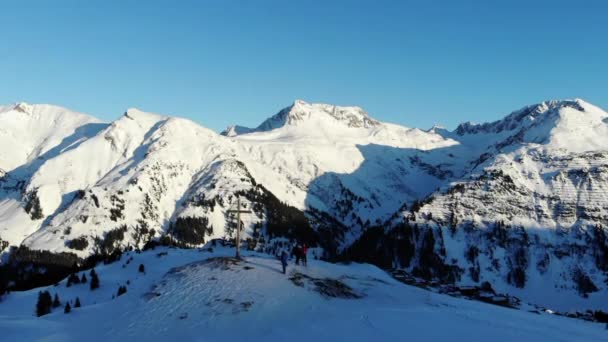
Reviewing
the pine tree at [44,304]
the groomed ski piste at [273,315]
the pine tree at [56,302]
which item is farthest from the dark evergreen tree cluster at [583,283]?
the pine tree at [44,304]

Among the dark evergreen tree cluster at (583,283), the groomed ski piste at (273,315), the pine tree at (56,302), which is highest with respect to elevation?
the groomed ski piste at (273,315)

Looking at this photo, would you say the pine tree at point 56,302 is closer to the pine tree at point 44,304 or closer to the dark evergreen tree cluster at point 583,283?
the pine tree at point 44,304

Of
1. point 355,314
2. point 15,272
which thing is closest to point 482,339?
point 355,314

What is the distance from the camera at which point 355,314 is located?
30.7 m

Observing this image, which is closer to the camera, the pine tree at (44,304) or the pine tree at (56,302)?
the pine tree at (44,304)

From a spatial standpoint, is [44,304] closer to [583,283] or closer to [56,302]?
[56,302]

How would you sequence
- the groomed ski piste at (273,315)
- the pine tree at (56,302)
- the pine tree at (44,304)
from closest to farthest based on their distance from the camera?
the groomed ski piste at (273,315)
the pine tree at (44,304)
the pine tree at (56,302)

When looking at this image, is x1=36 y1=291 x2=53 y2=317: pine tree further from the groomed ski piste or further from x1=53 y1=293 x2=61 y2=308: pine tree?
the groomed ski piste

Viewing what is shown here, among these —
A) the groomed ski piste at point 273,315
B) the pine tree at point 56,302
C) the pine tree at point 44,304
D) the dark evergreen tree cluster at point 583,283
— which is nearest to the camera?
the groomed ski piste at point 273,315

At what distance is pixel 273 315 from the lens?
29531 millimetres

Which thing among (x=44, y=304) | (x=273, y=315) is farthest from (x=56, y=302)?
(x=273, y=315)

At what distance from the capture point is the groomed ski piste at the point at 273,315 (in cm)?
2644

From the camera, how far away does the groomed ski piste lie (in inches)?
1041

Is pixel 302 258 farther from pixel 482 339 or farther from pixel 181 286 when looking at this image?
pixel 482 339
